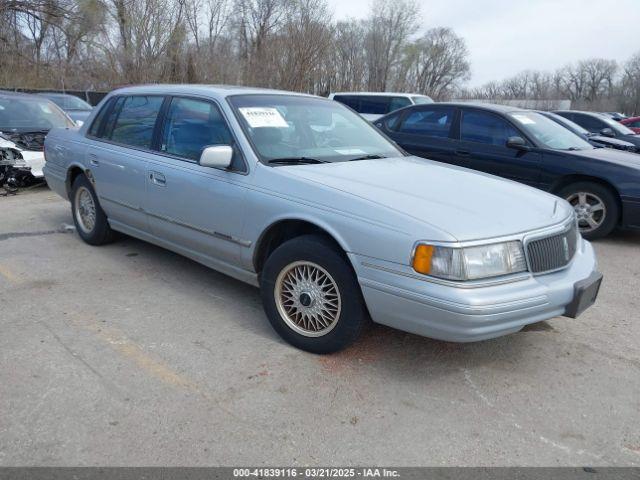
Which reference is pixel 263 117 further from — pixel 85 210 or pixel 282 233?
pixel 85 210

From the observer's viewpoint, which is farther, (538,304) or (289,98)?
(289,98)

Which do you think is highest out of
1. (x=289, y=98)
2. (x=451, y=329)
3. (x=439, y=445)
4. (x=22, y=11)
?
(x=22, y=11)

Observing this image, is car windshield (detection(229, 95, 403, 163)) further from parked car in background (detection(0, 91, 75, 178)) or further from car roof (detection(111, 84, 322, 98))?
parked car in background (detection(0, 91, 75, 178))

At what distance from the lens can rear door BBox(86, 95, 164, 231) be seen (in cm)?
458

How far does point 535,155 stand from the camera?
22.3 feet

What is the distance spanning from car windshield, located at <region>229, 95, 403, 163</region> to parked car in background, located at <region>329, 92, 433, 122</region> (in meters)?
10.9

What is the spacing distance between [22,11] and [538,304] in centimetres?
2858

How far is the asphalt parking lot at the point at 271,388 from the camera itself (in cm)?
254

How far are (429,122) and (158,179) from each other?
4689 mm

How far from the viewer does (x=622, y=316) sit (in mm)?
4188

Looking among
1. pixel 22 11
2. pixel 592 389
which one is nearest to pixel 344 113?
pixel 592 389

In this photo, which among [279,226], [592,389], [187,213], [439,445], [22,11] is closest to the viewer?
[439,445]

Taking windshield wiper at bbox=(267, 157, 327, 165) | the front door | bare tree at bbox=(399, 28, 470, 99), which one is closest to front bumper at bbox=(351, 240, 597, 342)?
windshield wiper at bbox=(267, 157, 327, 165)

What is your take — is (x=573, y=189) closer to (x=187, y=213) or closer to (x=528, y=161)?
(x=528, y=161)
